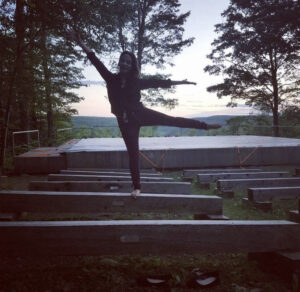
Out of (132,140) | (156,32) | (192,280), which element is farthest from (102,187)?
(156,32)

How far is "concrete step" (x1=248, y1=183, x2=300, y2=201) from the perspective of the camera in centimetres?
532

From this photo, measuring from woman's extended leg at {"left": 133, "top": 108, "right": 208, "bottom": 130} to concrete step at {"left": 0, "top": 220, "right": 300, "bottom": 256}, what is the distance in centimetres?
117

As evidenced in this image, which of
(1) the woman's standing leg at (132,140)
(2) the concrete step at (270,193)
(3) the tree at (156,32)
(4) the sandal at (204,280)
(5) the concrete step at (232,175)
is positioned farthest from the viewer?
(3) the tree at (156,32)

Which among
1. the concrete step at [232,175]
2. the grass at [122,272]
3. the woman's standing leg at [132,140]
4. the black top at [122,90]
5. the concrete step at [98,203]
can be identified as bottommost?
the grass at [122,272]

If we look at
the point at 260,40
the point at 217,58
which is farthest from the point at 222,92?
the point at 260,40

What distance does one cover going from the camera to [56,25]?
6.05 m

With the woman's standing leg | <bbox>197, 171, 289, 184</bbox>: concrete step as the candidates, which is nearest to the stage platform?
<bbox>197, 171, 289, 184</bbox>: concrete step

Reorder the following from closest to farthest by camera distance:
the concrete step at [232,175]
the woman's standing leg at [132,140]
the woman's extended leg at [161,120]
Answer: the woman's extended leg at [161,120], the woman's standing leg at [132,140], the concrete step at [232,175]

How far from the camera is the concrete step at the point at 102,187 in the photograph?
15.7ft

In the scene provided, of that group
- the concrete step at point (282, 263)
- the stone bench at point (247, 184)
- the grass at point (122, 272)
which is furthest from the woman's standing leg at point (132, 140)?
the stone bench at point (247, 184)

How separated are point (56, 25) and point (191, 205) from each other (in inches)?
187

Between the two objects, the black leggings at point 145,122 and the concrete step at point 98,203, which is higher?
the black leggings at point 145,122

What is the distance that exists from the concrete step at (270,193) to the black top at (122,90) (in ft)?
9.89

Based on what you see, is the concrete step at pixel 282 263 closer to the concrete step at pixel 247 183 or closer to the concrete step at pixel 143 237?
the concrete step at pixel 143 237
